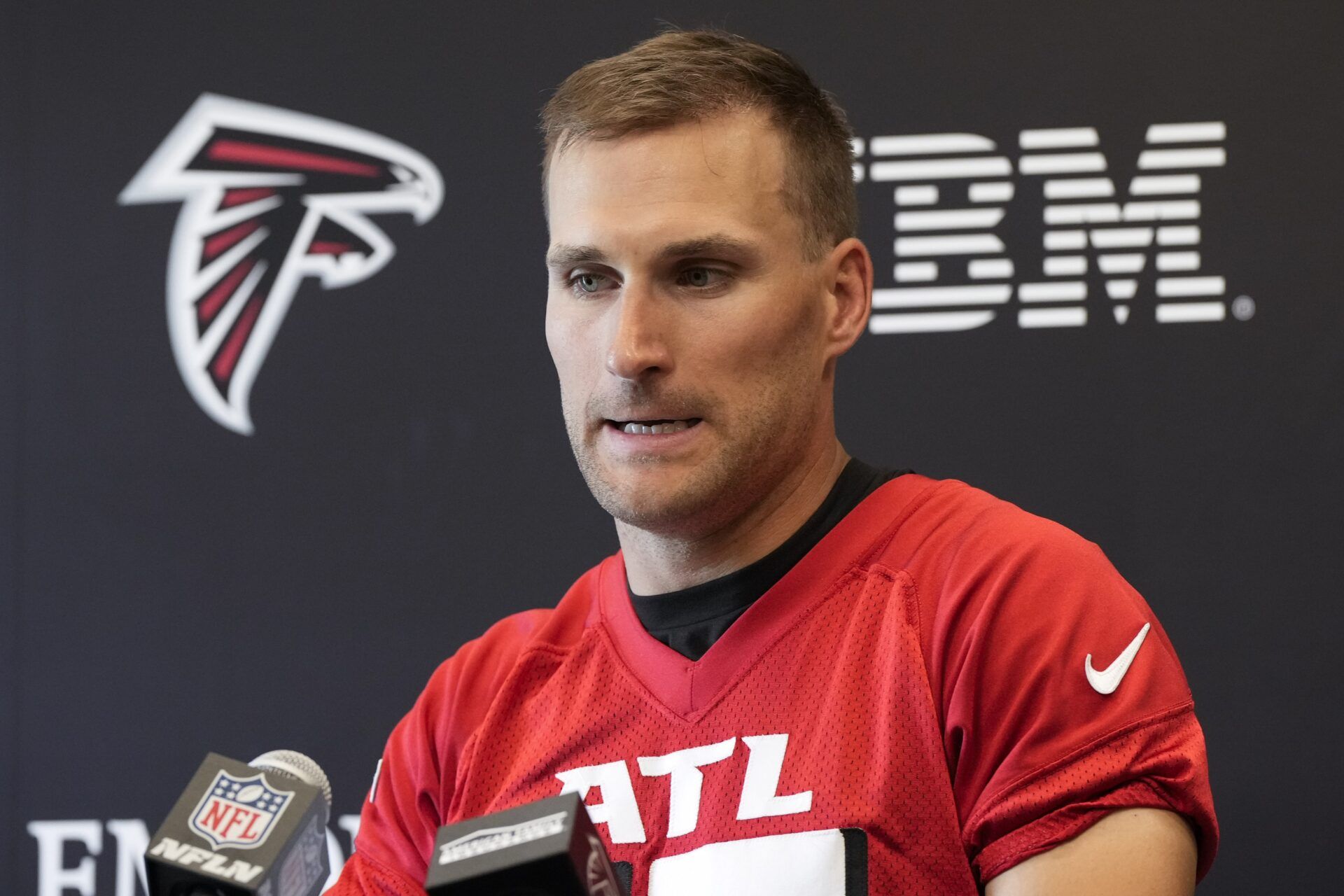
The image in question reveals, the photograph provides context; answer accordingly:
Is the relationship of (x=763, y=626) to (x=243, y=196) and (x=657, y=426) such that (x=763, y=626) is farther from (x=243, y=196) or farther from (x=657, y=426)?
(x=243, y=196)

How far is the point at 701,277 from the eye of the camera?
4.02ft

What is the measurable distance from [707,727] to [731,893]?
5.9 inches

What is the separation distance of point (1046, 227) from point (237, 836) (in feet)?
5.28

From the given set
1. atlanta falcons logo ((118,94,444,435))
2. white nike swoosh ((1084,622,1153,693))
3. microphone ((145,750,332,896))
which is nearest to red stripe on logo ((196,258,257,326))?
atlanta falcons logo ((118,94,444,435))

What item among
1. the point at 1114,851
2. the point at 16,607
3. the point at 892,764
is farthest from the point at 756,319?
the point at 16,607

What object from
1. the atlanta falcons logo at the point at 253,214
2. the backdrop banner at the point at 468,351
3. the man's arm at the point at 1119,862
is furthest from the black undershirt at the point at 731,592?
the atlanta falcons logo at the point at 253,214

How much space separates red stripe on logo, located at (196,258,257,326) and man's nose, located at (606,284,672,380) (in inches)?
50.3

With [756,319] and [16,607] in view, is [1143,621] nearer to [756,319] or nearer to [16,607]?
[756,319]

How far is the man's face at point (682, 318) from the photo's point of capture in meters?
1.21

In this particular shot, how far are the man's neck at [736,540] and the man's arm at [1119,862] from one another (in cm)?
39

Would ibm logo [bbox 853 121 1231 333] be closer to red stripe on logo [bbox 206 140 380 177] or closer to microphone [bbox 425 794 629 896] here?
red stripe on logo [bbox 206 140 380 177]

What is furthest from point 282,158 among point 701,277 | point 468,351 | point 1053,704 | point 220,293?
point 1053,704

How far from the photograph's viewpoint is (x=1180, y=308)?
2.07 metres

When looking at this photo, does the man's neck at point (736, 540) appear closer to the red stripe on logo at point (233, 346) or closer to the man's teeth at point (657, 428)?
the man's teeth at point (657, 428)
